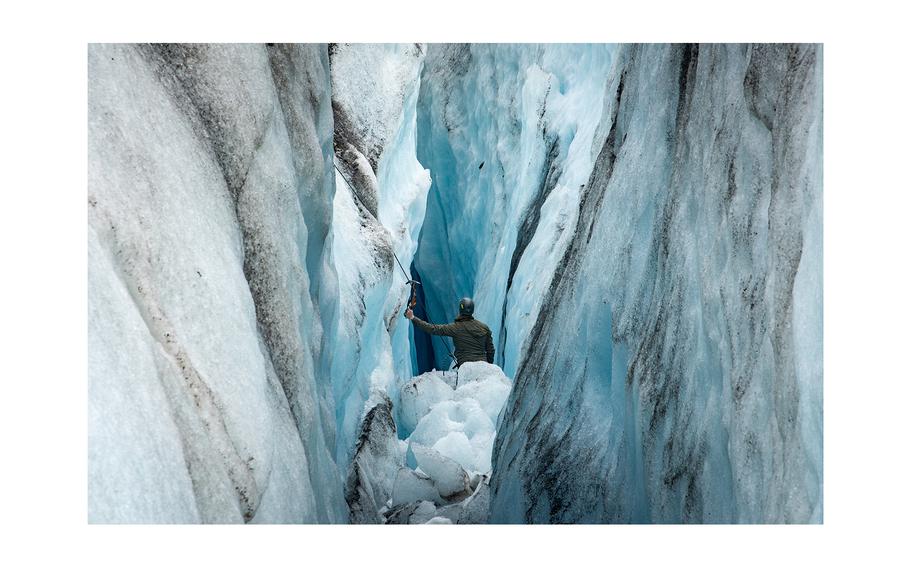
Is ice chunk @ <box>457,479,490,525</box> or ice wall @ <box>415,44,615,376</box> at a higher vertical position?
ice wall @ <box>415,44,615,376</box>

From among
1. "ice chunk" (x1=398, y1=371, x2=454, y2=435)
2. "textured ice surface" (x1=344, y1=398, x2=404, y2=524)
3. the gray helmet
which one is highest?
the gray helmet

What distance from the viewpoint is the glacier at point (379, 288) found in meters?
2.58

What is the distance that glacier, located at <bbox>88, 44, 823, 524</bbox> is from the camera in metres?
2.58

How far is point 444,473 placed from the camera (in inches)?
229

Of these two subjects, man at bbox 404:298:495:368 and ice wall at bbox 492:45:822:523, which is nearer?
ice wall at bbox 492:45:822:523

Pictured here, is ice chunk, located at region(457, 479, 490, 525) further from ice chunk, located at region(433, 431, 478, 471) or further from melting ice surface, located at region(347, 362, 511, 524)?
ice chunk, located at region(433, 431, 478, 471)

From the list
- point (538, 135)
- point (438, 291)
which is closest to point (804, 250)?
point (538, 135)

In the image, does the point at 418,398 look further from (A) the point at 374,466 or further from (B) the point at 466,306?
(A) the point at 374,466

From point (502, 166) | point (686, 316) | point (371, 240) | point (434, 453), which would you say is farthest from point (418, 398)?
point (686, 316)

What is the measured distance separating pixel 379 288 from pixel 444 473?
5.67ft

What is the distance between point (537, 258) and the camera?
774 centimetres

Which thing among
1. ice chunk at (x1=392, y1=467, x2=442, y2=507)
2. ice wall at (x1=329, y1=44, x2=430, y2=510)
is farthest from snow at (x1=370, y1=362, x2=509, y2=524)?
ice wall at (x1=329, y1=44, x2=430, y2=510)

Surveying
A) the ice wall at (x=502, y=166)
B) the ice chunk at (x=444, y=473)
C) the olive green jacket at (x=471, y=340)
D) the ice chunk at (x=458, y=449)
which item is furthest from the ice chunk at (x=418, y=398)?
the ice chunk at (x=444, y=473)

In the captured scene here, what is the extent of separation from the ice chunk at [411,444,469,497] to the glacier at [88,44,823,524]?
0.01m
